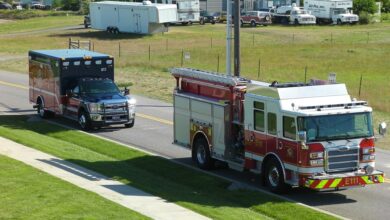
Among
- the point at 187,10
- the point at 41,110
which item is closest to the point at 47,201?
the point at 41,110

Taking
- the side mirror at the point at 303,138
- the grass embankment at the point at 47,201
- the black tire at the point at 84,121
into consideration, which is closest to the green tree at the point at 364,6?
the black tire at the point at 84,121

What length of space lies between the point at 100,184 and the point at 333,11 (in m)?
75.6

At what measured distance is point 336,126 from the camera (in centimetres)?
1831

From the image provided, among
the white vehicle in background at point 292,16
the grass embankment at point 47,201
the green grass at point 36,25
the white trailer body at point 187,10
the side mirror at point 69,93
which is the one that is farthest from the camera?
the green grass at point 36,25

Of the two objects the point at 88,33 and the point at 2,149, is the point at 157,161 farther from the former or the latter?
the point at 88,33

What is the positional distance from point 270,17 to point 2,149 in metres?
73.4

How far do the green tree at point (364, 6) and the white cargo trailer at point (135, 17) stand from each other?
1066 inches

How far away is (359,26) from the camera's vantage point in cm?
8975

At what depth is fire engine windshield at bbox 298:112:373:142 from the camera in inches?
713

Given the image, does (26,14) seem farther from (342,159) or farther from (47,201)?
(47,201)

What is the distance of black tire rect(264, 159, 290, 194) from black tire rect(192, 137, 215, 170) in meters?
2.77

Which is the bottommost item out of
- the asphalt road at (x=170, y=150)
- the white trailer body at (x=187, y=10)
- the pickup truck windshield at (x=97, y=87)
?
the asphalt road at (x=170, y=150)

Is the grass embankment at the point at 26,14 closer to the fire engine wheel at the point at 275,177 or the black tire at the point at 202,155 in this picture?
the black tire at the point at 202,155

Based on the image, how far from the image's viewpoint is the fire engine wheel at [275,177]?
18789 mm
